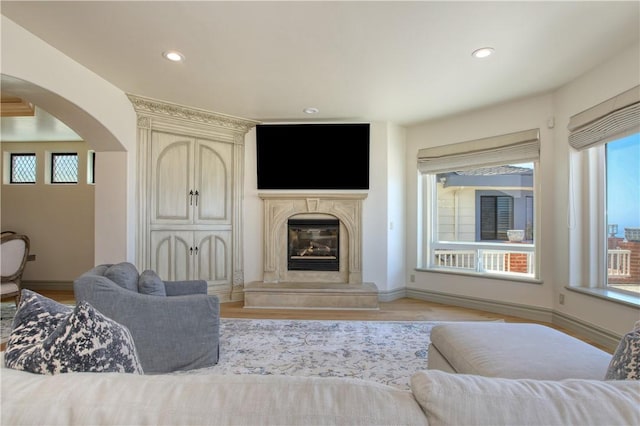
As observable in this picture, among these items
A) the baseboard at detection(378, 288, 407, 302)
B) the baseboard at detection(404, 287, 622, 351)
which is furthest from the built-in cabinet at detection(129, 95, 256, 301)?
the baseboard at detection(404, 287, 622, 351)

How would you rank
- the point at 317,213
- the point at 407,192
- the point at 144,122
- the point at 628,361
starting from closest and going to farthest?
the point at 628,361, the point at 144,122, the point at 317,213, the point at 407,192

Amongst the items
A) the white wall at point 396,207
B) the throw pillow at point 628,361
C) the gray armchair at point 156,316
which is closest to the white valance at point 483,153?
the white wall at point 396,207

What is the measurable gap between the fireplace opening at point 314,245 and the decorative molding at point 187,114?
5.18 ft

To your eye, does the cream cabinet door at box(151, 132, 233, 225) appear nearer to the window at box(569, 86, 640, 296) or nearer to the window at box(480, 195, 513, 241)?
the window at box(480, 195, 513, 241)

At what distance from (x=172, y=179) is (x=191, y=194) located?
302 millimetres

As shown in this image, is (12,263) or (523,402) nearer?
(523,402)

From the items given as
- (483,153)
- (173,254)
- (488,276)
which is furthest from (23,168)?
(488,276)

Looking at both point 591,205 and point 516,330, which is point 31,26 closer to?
point 516,330

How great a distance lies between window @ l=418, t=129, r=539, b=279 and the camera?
156 inches

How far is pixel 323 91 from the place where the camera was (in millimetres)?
3531

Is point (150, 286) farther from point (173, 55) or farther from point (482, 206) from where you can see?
point (482, 206)

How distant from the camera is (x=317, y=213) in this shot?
476 cm

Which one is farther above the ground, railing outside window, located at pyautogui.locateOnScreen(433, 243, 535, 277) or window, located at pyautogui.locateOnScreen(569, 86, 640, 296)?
window, located at pyautogui.locateOnScreen(569, 86, 640, 296)

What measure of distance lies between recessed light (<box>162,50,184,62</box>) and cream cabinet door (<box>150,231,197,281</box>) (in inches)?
84.0
